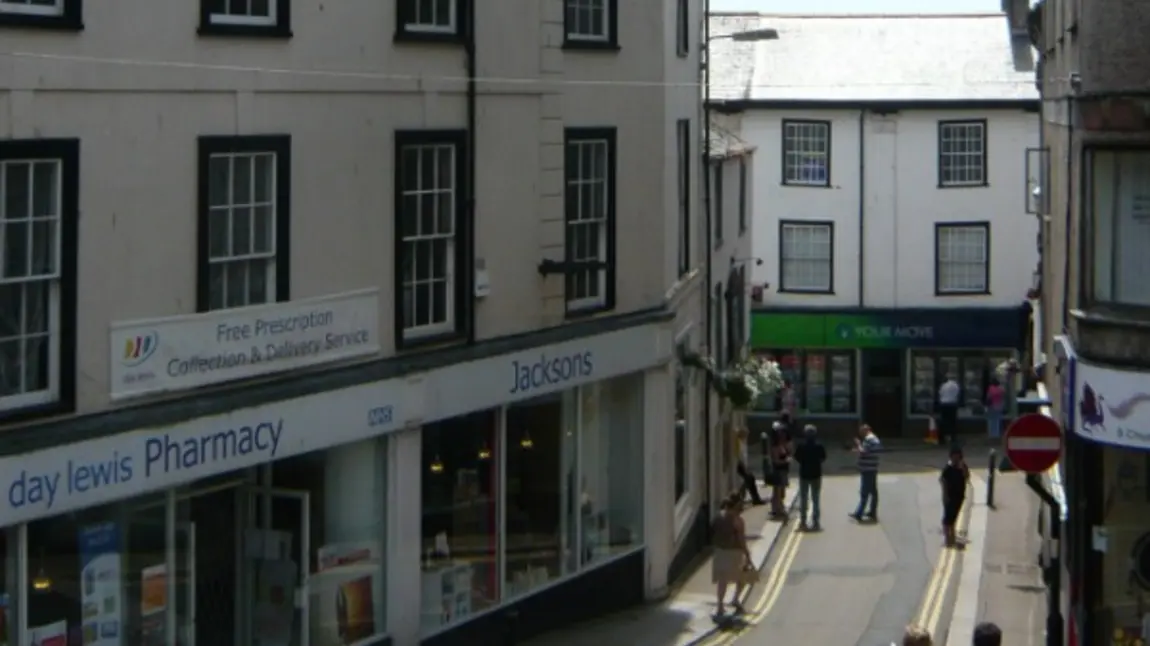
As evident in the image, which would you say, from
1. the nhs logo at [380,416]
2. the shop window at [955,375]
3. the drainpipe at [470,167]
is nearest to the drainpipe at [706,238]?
the drainpipe at [470,167]

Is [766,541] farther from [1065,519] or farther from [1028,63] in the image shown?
[1028,63]

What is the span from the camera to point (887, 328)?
49375 millimetres

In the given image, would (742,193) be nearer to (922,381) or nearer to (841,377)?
Result: (841,377)

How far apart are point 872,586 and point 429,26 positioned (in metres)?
10.6

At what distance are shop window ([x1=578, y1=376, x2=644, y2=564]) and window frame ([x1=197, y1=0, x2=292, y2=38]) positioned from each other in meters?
6.89

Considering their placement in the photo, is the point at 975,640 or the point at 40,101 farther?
the point at 40,101

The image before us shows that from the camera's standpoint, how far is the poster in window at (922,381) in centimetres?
4972

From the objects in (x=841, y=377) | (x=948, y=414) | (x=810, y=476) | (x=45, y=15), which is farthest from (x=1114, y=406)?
(x=841, y=377)

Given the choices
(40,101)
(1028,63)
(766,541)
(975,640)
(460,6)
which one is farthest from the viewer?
(1028,63)

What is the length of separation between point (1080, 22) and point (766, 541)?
12.8 meters

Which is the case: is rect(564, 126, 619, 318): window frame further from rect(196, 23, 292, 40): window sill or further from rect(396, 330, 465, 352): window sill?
rect(196, 23, 292, 40): window sill

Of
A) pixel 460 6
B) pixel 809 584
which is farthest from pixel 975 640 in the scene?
pixel 809 584

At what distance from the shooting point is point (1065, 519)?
22.8 meters

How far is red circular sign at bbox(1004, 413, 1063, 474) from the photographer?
1956cm
